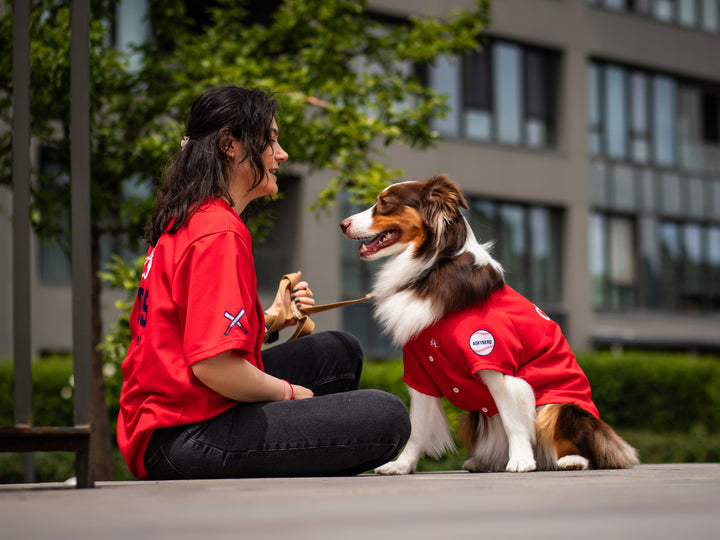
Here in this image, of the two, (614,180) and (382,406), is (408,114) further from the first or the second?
(614,180)

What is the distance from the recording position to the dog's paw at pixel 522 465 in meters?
3.92

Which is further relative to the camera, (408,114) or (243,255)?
(408,114)

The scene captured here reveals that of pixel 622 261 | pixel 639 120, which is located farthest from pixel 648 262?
pixel 639 120

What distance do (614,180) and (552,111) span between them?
2.18m

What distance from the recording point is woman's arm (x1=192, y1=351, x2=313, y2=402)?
3020 millimetres

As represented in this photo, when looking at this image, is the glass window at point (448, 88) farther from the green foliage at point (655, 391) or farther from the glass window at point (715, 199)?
the glass window at point (715, 199)

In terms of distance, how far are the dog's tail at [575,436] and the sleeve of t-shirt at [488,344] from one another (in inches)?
11.1

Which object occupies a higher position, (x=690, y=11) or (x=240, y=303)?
(x=690, y=11)

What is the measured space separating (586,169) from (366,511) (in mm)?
19546

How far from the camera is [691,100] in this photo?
23.0 m

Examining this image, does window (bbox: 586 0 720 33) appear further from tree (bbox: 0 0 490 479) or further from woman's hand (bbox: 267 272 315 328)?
woman's hand (bbox: 267 272 315 328)

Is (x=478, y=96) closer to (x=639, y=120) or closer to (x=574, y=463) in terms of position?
(x=639, y=120)

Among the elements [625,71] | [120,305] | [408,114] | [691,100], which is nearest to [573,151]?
[625,71]

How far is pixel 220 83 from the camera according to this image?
20.9 feet
